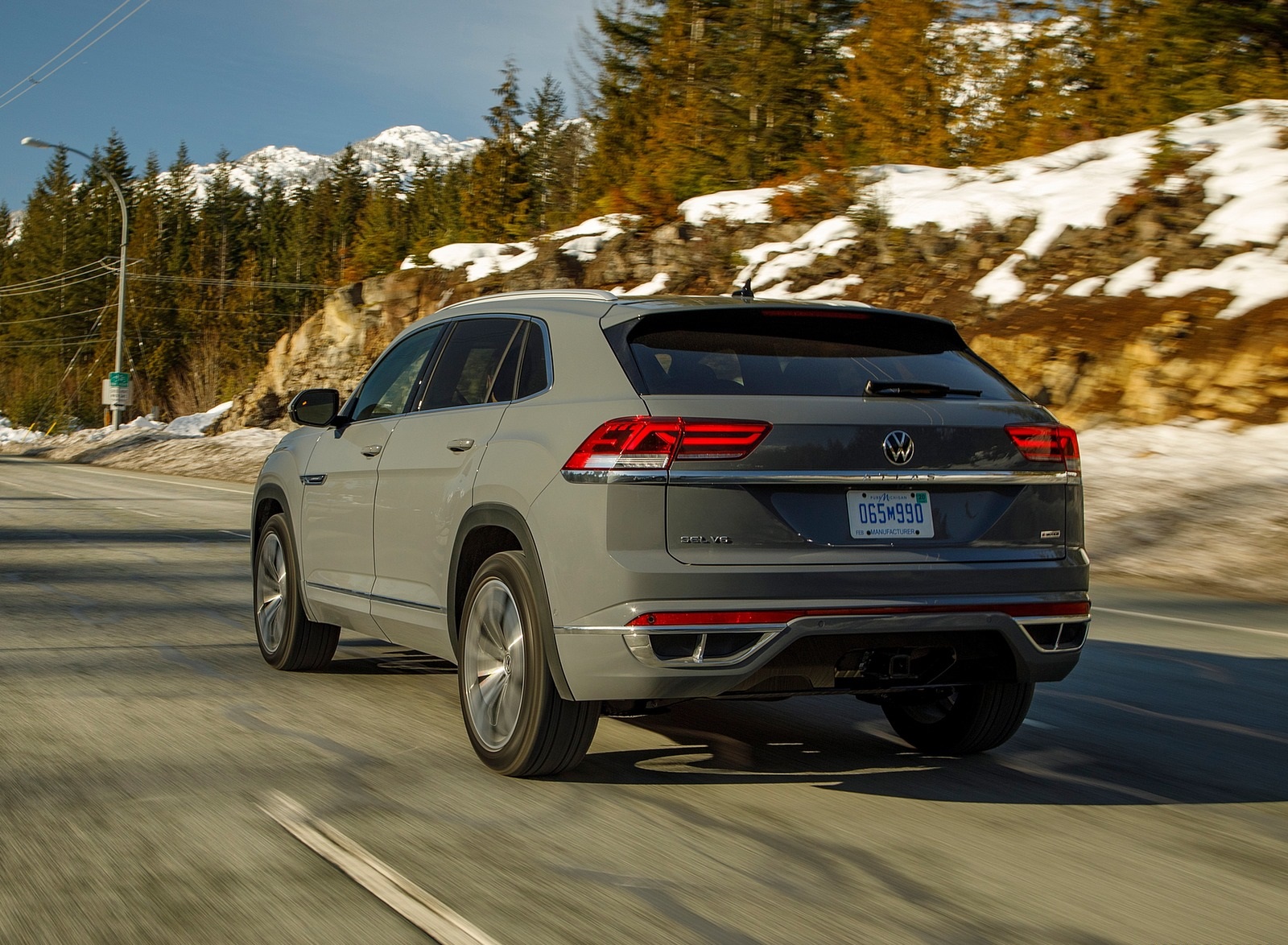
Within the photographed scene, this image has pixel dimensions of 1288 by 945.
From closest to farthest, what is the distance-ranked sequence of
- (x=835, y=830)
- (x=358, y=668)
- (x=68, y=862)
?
(x=68, y=862), (x=835, y=830), (x=358, y=668)

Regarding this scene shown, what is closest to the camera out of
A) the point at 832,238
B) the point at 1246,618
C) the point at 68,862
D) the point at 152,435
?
the point at 68,862

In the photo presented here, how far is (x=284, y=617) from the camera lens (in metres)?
7.38

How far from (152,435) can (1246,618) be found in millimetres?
40095

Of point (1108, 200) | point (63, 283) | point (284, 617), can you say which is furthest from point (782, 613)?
point (63, 283)

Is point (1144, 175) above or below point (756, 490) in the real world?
above

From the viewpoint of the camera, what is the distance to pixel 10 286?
122500mm

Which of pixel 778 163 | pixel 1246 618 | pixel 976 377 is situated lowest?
pixel 1246 618

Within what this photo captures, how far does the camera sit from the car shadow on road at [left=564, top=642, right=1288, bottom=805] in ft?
16.9

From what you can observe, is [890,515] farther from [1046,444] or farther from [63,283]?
[63,283]

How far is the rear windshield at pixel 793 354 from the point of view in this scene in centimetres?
477

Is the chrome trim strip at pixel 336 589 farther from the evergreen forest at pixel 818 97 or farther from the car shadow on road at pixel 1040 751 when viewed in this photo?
the evergreen forest at pixel 818 97

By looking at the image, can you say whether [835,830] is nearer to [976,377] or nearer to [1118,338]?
[976,377]

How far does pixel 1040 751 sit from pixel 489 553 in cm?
234

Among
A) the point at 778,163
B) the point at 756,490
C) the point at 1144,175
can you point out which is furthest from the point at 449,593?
the point at 778,163
